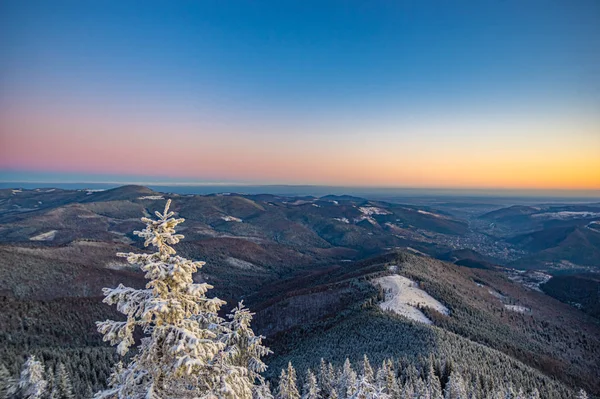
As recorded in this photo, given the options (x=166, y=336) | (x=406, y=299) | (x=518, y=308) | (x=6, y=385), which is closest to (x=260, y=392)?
(x=166, y=336)

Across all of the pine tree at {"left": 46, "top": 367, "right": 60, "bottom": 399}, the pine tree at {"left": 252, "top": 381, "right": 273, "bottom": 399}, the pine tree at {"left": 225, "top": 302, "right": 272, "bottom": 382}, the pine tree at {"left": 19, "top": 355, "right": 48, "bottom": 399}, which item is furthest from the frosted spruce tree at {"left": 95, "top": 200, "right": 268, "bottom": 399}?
the pine tree at {"left": 46, "top": 367, "right": 60, "bottom": 399}

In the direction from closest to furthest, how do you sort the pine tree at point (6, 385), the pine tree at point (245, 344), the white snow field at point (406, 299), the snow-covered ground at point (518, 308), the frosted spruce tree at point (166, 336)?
the frosted spruce tree at point (166, 336) → the pine tree at point (245, 344) → the pine tree at point (6, 385) → the white snow field at point (406, 299) → the snow-covered ground at point (518, 308)

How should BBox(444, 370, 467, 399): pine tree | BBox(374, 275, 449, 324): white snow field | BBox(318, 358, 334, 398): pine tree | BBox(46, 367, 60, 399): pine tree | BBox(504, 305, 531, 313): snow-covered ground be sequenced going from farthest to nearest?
BBox(504, 305, 531, 313): snow-covered ground < BBox(374, 275, 449, 324): white snow field < BBox(318, 358, 334, 398): pine tree < BBox(444, 370, 467, 399): pine tree < BBox(46, 367, 60, 399): pine tree

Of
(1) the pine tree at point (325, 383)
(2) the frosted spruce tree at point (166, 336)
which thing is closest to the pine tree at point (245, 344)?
(2) the frosted spruce tree at point (166, 336)

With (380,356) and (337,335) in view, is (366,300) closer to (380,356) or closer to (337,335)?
(337,335)

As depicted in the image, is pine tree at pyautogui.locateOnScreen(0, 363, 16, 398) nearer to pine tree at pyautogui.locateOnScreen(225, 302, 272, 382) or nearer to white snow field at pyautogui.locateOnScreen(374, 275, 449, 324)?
pine tree at pyautogui.locateOnScreen(225, 302, 272, 382)

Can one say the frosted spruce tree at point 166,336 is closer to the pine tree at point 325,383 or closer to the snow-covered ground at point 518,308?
the pine tree at point 325,383

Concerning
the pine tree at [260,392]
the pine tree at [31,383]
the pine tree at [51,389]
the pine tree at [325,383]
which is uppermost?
the pine tree at [260,392]
